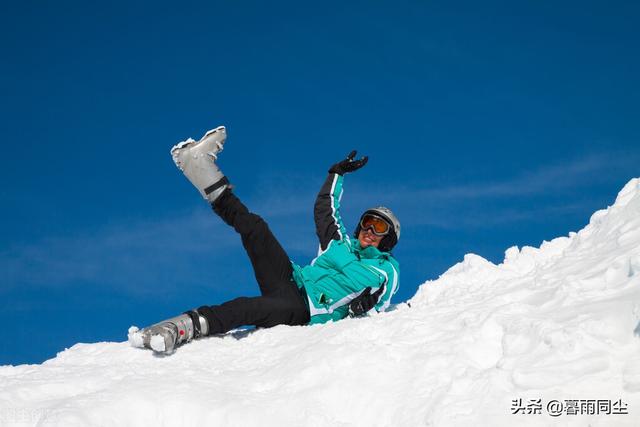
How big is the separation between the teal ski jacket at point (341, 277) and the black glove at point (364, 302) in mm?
64

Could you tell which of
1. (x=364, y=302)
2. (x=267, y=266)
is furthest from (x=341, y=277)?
(x=267, y=266)

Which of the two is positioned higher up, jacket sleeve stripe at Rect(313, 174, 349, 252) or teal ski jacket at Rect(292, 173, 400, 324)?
jacket sleeve stripe at Rect(313, 174, 349, 252)

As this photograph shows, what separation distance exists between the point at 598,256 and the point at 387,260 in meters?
3.04

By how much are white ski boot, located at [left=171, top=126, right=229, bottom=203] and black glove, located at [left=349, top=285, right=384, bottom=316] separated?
2.02 meters

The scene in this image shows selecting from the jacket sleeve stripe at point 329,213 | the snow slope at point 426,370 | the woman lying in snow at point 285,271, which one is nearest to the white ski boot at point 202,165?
the woman lying in snow at point 285,271

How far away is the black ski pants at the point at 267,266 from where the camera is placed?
765 centimetres

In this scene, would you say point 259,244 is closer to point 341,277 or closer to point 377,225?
point 341,277

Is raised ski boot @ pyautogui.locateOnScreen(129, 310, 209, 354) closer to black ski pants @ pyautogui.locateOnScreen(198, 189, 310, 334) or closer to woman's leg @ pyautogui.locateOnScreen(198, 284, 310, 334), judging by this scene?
woman's leg @ pyautogui.locateOnScreen(198, 284, 310, 334)

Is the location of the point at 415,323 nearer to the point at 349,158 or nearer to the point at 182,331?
the point at 182,331

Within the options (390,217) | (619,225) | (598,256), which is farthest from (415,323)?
(390,217)

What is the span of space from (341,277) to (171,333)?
2126mm

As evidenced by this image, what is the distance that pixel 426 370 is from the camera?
15.9ft

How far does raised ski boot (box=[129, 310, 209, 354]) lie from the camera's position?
6.48 m

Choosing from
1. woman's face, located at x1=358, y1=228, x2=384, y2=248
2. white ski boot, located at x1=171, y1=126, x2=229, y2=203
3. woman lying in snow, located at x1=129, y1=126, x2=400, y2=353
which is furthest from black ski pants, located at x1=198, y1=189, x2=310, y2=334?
woman's face, located at x1=358, y1=228, x2=384, y2=248
